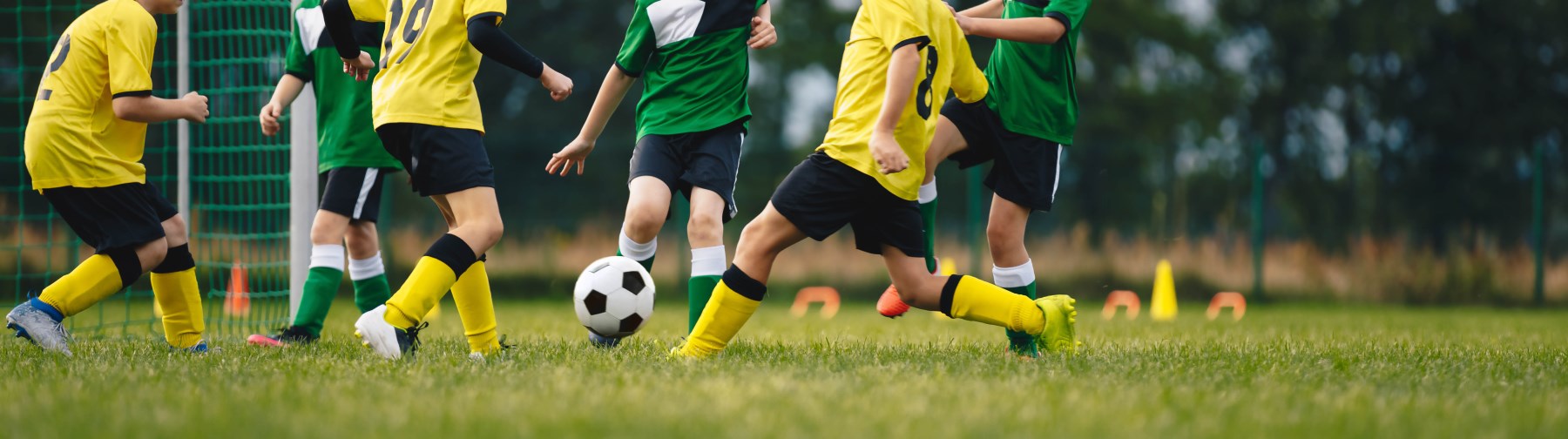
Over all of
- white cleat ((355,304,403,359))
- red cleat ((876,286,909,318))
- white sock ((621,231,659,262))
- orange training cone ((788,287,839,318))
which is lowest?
orange training cone ((788,287,839,318))

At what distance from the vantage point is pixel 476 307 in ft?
15.0

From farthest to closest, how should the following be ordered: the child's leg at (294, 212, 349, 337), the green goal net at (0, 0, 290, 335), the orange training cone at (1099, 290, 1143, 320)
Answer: the orange training cone at (1099, 290, 1143, 320), the green goal net at (0, 0, 290, 335), the child's leg at (294, 212, 349, 337)

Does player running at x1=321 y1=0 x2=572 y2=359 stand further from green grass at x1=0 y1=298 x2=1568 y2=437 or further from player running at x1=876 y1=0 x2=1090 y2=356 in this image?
player running at x1=876 y1=0 x2=1090 y2=356

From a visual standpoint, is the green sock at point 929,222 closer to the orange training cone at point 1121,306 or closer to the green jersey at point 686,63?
the green jersey at point 686,63

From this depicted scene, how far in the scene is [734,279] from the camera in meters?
4.21

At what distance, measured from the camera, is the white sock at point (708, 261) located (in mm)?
4797

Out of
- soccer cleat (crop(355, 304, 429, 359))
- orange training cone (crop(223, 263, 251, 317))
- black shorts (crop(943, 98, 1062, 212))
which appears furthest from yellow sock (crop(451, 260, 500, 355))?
orange training cone (crop(223, 263, 251, 317))

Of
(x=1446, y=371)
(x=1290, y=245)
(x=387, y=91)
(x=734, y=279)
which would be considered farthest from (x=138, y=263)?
(x=1290, y=245)

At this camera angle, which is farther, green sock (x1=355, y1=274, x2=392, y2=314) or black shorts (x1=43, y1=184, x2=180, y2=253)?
green sock (x1=355, y1=274, x2=392, y2=314)

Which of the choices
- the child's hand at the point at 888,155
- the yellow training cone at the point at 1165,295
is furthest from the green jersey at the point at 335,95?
the yellow training cone at the point at 1165,295

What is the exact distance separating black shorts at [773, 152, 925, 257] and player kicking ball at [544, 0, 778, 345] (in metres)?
0.71

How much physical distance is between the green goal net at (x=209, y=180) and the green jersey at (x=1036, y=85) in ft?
12.3

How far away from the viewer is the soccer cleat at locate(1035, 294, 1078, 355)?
4.33 meters

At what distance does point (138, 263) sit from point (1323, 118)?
27.3m
